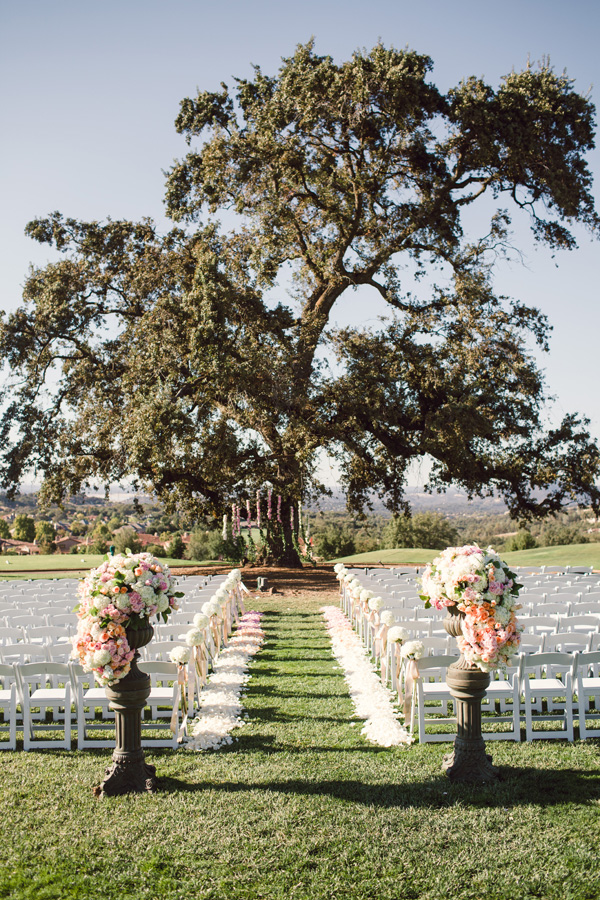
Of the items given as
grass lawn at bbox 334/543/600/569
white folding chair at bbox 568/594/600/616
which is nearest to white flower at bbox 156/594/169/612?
white folding chair at bbox 568/594/600/616

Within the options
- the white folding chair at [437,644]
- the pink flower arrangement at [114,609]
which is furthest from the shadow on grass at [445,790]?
the white folding chair at [437,644]

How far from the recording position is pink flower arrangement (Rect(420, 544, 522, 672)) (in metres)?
5.23

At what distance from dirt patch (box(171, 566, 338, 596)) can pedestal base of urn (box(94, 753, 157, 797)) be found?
489 inches

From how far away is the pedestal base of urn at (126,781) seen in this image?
202 inches

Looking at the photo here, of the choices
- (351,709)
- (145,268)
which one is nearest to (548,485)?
(145,268)

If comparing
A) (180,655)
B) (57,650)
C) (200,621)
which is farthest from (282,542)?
(180,655)

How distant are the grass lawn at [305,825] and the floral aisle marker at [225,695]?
327mm

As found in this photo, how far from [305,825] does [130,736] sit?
153cm

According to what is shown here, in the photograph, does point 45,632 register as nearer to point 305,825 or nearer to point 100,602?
point 100,602

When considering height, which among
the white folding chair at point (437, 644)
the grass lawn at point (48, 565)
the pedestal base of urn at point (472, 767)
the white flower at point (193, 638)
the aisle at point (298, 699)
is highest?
the white flower at point (193, 638)

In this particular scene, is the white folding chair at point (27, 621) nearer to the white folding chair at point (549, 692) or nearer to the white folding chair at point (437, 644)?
the white folding chair at point (437, 644)

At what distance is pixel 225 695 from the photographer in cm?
790

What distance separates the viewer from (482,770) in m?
5.27

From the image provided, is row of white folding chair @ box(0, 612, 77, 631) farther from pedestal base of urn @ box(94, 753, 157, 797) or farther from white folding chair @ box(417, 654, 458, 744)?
white folding chair @ box(417, 654, 458, 744)
